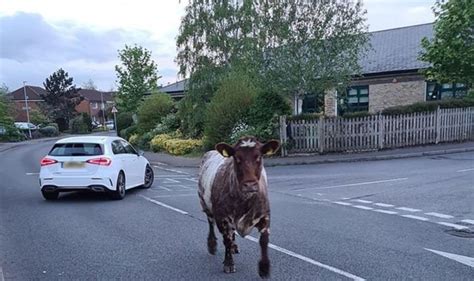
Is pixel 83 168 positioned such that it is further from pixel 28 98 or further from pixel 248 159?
pixel 28 98

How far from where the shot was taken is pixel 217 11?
27.5m

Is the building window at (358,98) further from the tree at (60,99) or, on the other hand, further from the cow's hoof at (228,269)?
the tree at (60,99)

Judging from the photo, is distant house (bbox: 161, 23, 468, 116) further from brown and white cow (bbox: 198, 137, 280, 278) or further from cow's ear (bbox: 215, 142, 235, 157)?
cow's ear (bbox: 215, 142, 235, 157)

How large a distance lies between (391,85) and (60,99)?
63.5 meters

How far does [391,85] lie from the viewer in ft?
94.5

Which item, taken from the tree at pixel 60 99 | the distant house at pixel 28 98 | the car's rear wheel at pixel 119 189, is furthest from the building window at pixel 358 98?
the distant house at pixel 28 98

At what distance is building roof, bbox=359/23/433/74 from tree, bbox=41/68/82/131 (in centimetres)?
5704

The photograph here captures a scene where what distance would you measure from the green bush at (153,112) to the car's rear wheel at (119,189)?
23.3m

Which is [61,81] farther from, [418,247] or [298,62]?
[418,247]

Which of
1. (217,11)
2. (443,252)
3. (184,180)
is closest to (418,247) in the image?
(443,252)

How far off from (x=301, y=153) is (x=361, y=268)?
561 inches

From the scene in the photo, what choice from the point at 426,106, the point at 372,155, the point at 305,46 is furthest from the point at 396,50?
the point at 372,155

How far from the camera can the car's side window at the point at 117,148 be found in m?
11.2

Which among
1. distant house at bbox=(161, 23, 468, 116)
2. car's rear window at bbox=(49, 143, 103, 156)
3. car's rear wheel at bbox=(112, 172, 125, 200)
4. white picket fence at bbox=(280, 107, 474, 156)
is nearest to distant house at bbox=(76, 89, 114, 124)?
distant house at bbox=(161, 23, 468, 116)
